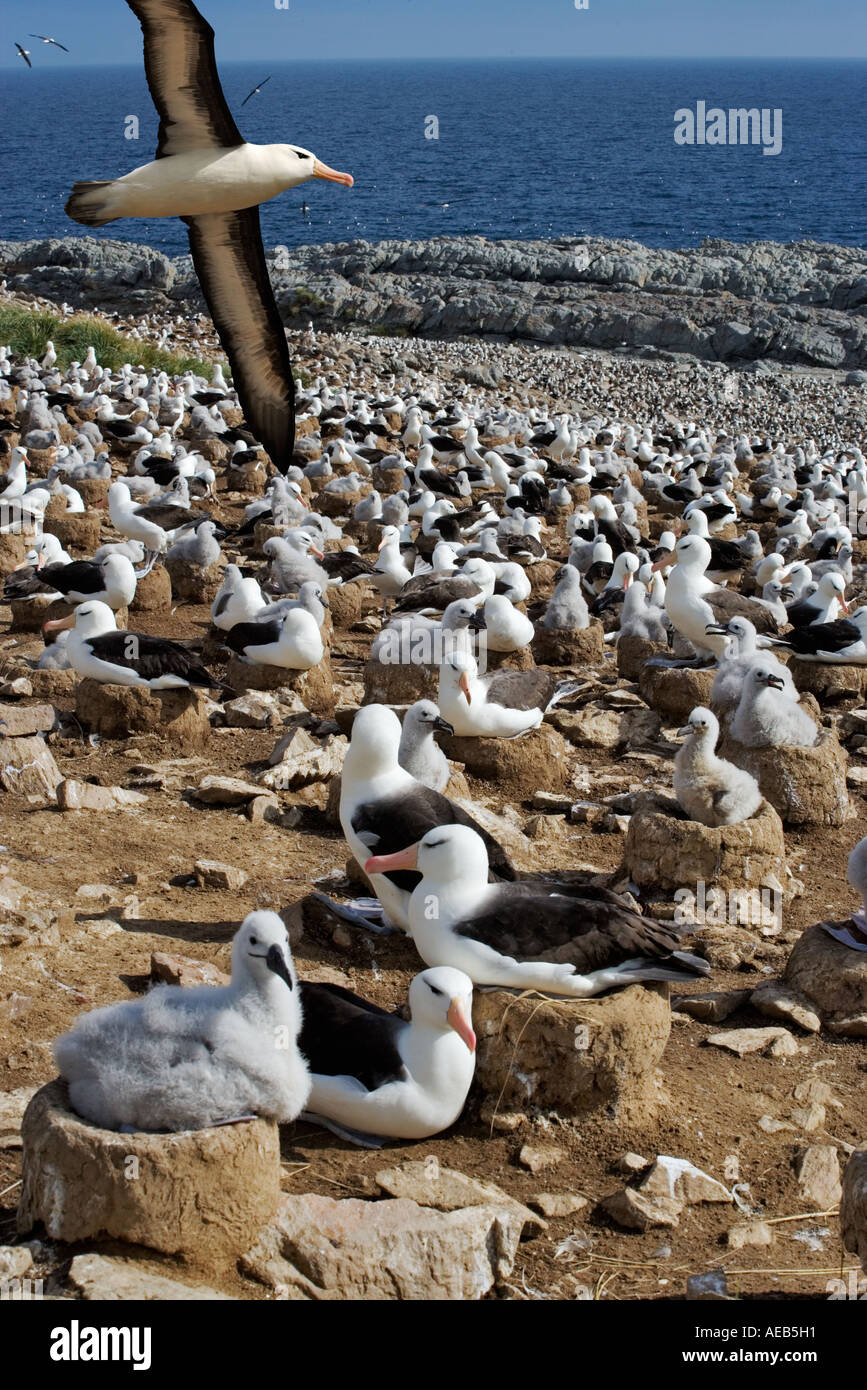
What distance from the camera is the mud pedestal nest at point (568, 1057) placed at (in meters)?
4.62

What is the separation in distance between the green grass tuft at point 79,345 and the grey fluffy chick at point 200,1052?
23.0m

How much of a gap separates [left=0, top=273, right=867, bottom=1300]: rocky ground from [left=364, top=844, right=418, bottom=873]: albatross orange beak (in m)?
0.52

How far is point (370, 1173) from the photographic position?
14.0 feet

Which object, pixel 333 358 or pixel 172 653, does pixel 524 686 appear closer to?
pixel 172 653

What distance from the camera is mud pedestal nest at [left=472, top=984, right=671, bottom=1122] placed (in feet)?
15.2

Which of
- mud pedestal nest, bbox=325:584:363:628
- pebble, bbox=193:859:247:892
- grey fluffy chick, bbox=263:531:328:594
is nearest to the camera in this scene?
pebble, bbox=193:859:247:892

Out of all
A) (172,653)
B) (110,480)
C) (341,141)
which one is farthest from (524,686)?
(341,141)

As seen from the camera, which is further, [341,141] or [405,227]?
[341,141]

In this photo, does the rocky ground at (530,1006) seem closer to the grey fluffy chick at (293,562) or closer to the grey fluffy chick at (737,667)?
the grey fluffy chick at (737,667)

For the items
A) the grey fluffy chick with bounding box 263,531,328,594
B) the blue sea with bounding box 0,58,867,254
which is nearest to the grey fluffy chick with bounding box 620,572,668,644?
the grey fluffy chick with bounding box 263,531,328,594

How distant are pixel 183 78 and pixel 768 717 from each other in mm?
4939

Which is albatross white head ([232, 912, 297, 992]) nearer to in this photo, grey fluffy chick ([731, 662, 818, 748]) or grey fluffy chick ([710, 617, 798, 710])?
grey fluffy chick ([731, 662, 818, 748])

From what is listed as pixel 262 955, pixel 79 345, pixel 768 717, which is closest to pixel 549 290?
pixel 79 345
